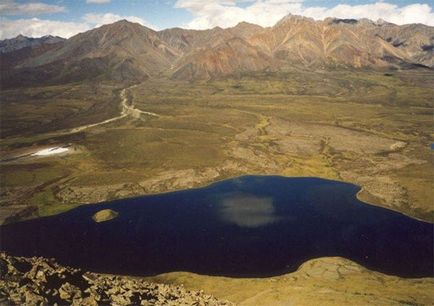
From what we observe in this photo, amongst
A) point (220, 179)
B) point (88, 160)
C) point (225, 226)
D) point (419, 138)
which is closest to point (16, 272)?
point (225, 226)

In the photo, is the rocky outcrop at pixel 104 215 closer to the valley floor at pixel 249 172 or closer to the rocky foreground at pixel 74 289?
the valley floor at pixel 249 172

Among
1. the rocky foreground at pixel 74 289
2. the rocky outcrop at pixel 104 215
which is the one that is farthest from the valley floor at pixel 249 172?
the rocky outcrop at pixel 104 215

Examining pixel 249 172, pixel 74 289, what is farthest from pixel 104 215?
pixel 249 172

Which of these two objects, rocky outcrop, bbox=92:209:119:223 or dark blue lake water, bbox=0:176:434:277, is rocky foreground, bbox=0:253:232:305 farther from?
rocky outcrop, bbox=92:209:119:223

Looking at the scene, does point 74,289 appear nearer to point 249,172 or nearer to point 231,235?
point 231,235

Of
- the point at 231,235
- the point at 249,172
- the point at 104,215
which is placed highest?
the point at 104,215
